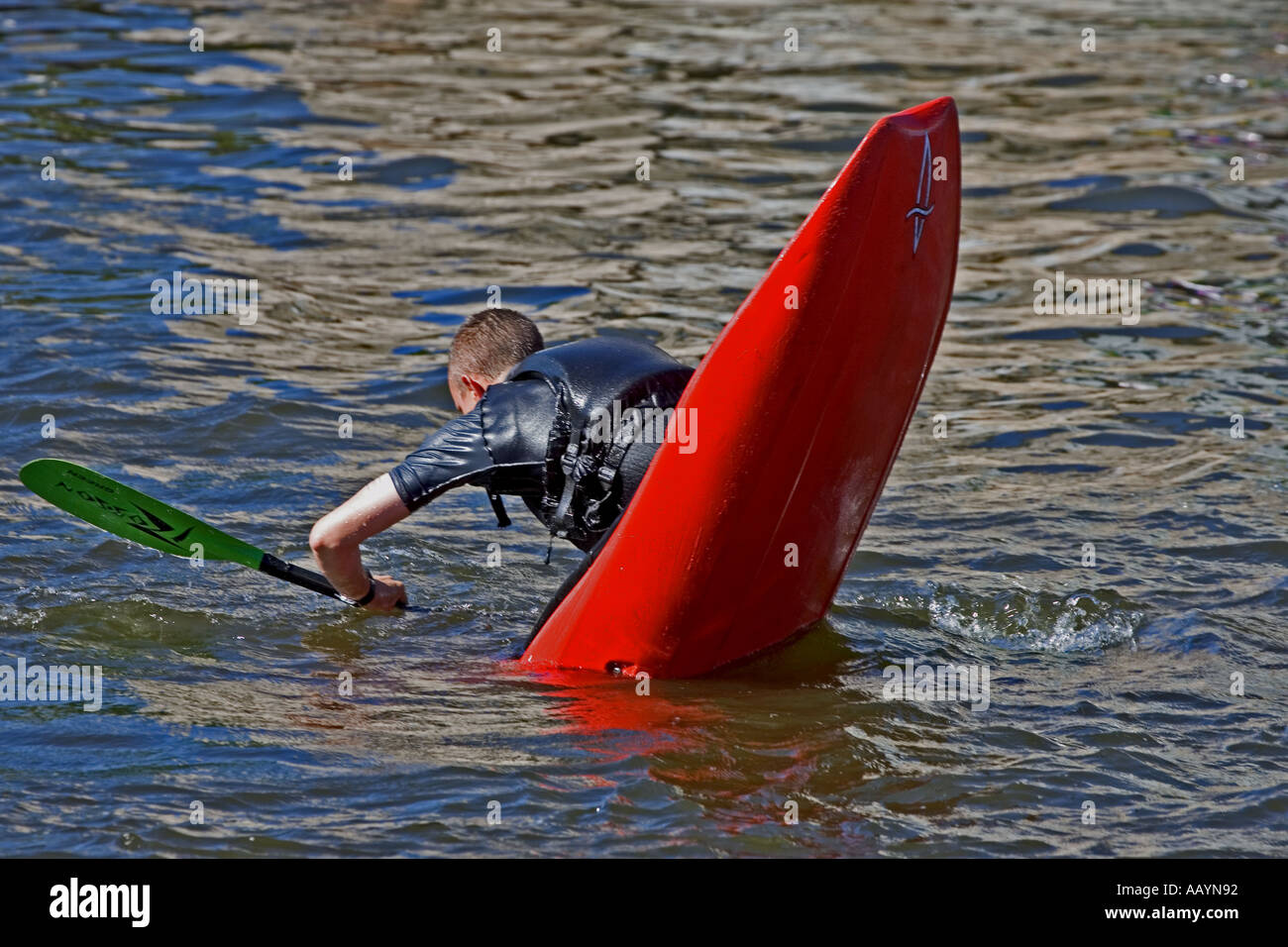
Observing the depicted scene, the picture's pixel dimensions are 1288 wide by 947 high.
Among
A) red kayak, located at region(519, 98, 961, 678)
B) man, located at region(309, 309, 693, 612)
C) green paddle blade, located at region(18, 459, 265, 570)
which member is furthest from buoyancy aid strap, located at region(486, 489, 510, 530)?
green paddle blade, located at region(18, 459, 265, 570)

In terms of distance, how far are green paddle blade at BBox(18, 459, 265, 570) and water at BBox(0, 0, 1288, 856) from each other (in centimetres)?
25

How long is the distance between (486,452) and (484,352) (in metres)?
0.40

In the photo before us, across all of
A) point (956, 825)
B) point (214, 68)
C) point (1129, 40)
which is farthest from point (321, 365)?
point (1129, 40)

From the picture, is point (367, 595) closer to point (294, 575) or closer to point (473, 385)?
point (294, 575)

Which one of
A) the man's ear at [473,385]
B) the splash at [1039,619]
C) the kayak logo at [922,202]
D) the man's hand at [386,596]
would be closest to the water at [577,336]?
the splash at [1039,619]

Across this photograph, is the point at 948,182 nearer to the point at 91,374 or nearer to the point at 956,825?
the point at 956,825

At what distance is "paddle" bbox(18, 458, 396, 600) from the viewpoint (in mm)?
4785

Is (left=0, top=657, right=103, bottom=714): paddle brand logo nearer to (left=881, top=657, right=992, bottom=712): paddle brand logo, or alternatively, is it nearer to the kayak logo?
(left=881, top=657, right=992, bottom=712): paddle brand logo

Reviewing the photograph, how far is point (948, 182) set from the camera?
14.0 feet

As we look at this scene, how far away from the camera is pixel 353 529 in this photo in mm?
4164

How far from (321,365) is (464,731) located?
3.80 metres

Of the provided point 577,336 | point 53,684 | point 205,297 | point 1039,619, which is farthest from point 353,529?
point 205,297

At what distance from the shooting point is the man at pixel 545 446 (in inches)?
160
